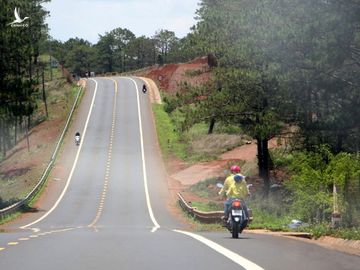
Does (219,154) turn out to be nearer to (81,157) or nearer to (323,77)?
(81,157)

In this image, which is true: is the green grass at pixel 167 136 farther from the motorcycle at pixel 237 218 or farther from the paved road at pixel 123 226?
the motorcycle at pixel 237 218

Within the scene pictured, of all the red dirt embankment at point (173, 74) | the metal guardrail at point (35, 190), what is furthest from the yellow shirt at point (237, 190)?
the red dirt embankment at point (173, 74)

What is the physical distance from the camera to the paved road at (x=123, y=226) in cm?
986

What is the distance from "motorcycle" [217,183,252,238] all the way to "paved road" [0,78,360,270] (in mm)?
334

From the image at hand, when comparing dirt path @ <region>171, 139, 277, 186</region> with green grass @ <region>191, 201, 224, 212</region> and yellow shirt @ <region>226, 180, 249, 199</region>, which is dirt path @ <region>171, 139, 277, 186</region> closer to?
green grass @ <region>191, 201, 224, 212</region>

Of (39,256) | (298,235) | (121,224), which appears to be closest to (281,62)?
(121,224)

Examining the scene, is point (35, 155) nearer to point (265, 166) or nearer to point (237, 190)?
point (265, 166)

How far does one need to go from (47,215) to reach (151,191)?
1092 cm

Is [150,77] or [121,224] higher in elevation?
[150,77]

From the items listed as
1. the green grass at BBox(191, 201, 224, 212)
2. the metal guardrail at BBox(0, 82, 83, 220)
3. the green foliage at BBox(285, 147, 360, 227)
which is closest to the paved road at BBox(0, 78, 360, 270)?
the metal guardrail at BBox(0, 82, 83, 220)

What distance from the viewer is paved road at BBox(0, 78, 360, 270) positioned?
9859mm

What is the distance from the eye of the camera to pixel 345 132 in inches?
1403

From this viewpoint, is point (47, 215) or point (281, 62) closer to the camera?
point (281, 62)

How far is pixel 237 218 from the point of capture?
51.5 ft
